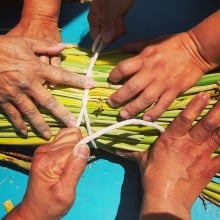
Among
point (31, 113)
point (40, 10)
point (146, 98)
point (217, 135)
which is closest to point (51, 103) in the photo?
point (31, 113)

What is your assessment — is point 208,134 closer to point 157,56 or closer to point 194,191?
point 194,191

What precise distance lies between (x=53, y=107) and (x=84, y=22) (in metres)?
0.55

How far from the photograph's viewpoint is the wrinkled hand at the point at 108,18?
61.4 inches

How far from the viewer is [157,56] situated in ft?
4.78

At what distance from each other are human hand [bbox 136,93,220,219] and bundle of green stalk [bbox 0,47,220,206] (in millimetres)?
66

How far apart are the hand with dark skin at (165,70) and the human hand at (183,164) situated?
82 millimetres

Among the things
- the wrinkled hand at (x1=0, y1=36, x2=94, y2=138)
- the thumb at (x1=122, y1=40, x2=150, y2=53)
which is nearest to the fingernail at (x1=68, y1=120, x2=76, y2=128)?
the wrinkled hand at (x1=0, y1=36, x2=94, y2=138)

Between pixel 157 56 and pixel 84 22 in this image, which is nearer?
pixel 157 56

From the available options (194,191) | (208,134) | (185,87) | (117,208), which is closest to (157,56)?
(185,87)

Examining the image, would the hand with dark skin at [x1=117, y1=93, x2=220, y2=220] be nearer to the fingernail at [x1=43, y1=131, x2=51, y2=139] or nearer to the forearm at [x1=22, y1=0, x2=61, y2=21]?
the fingernail at [x1=43, y1=131, x2=51, y2=139]

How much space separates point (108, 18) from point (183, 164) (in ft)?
1.86

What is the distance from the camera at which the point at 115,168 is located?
1.64 metres

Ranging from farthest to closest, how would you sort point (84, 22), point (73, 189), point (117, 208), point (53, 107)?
point (84, 22) → point (117, 208) → point (53, 107) → point (73, 189)

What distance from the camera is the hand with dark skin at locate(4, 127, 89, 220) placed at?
1228 millimetres
